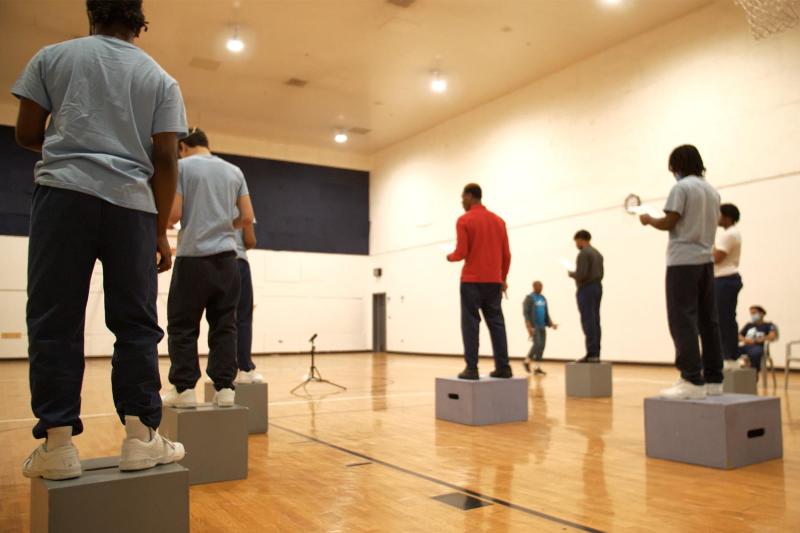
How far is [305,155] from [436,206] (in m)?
4.63

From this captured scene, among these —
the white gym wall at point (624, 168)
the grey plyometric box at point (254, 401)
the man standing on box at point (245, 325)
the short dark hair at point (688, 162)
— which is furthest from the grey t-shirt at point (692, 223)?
the white gym wall at point (624, 168)

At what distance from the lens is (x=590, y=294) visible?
698 centimetres

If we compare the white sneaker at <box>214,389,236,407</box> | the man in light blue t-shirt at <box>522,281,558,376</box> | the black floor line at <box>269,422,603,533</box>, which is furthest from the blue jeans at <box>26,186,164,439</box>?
the man in light blue t-shirt at <box>522,281,558,376</box>

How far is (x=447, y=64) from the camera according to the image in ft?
42.2

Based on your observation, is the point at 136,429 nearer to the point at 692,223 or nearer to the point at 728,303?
the point at 692,223

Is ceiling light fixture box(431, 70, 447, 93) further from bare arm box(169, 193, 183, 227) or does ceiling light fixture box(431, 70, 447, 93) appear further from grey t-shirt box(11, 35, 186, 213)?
grey t-shirt box(11, 35, 186, 213)

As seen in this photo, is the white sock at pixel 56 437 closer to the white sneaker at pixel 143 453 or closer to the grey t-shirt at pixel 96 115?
the white sneaker at pixel 143 453

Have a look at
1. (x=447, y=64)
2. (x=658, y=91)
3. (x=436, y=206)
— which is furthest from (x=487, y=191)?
(x=658, y=91)

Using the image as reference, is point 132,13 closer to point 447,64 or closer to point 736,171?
point 736,171

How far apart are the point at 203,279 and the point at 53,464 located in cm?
129

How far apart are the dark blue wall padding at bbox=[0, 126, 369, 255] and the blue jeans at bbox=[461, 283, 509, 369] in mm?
13212

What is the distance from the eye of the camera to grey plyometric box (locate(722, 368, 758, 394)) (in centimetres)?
558

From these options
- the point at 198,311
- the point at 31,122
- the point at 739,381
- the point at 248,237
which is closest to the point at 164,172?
the point at 31,122

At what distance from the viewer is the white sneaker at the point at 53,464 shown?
1.77 metres
